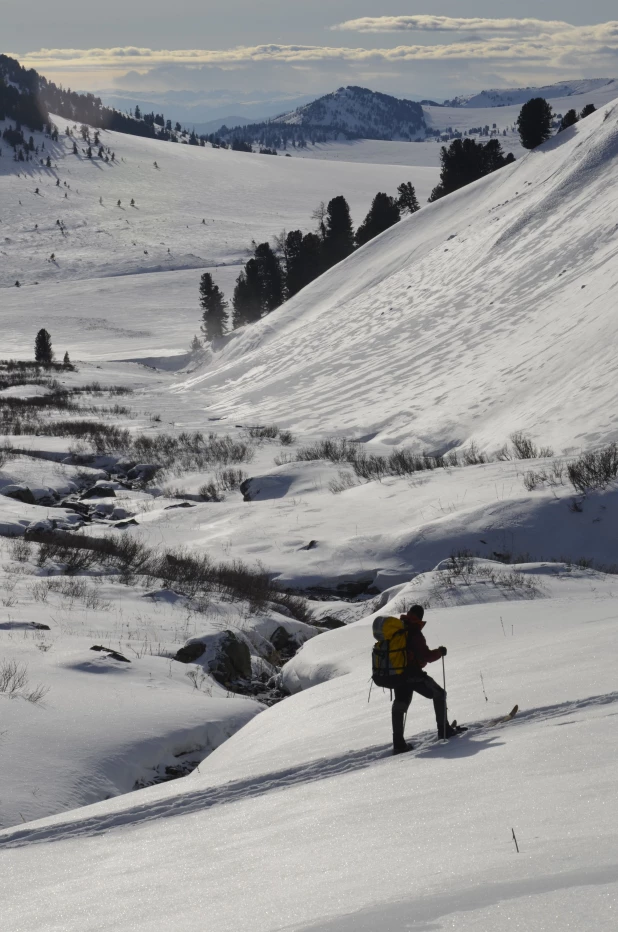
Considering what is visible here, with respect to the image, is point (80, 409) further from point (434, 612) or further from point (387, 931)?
point (387, 931)

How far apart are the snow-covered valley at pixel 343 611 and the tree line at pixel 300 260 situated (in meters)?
23.3

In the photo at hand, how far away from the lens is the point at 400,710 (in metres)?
5.87

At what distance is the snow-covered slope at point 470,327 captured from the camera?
926 inches

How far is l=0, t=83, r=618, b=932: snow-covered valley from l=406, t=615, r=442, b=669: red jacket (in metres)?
0.59

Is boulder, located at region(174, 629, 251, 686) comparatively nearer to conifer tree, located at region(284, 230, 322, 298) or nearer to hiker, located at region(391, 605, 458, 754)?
hiker, located at region(391, 605, 458, 754)

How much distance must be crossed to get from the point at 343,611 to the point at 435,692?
734cm

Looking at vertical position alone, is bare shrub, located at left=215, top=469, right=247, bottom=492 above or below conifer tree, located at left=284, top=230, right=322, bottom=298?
below

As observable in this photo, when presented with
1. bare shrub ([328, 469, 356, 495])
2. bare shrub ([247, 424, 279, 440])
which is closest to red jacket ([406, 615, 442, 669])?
bare shrub ([328, 469, 356, 495])

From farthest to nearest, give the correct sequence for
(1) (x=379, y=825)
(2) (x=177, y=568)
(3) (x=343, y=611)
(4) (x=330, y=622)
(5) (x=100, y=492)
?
(5) (x=100, y=492) → (2) (x=177, y=568) → (3) (x=343, y=611) → (4) (x=330, y=622) → (1) (x=379, y=825)

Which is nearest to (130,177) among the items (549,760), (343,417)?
(343,417)

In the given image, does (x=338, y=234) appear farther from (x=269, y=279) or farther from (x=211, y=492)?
(x=211, y=492)

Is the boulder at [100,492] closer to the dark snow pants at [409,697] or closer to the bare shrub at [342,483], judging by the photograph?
the bare shrub at [342,483]

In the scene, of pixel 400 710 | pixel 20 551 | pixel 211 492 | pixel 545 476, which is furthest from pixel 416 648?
pixel 211 492

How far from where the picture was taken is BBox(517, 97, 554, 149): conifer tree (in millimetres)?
46344
